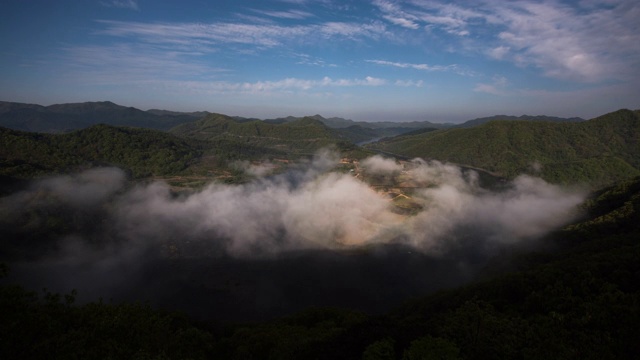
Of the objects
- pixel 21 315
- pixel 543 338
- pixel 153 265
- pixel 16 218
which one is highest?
pixel 21 315

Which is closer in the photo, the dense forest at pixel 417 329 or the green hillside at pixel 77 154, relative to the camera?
the dense forest at pixel 417 329

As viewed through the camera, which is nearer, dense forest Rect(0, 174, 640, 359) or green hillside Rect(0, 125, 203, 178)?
dense forest Rect(0, 174, 640, 359)

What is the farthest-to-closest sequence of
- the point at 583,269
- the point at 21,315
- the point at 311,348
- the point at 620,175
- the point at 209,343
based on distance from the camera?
1. the point at 620,175
2. the point at 583,269
3. the point at 209,343
4. the point at 311,348
5. the point at 21,315

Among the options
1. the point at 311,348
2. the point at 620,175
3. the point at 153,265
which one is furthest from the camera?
the point at 620,175

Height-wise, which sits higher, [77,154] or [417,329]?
[77,154]

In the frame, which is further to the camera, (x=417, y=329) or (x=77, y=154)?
(x=77, y=154)

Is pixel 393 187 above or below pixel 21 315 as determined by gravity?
below

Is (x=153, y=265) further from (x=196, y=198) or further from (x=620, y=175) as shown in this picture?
(x=620, y=175)

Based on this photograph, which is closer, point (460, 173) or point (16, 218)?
point (16, 218)

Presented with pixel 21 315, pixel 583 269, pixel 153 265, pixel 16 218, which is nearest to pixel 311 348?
pixel 21 315
